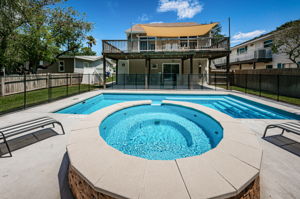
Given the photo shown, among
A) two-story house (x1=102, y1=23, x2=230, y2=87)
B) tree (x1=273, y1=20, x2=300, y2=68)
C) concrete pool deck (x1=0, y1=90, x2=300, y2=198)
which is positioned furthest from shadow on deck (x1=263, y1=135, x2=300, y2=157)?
tree (x1=273, y1=20, x2=300, y2=68)

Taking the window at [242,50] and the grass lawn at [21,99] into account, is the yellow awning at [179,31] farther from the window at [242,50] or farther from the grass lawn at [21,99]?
the window at [242,50]

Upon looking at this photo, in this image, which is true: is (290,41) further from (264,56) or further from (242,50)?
(242,50)

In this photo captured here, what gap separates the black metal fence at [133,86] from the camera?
890cm

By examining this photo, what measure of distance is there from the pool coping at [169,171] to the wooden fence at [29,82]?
6.87 metres

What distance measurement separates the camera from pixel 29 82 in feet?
42.1

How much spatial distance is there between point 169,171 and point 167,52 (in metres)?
12.3

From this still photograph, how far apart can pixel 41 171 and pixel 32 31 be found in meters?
17.9

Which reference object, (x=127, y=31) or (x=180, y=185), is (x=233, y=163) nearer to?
(x=180, y=185)

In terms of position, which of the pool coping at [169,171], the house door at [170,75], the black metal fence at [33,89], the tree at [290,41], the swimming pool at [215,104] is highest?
the tree at [290,41]

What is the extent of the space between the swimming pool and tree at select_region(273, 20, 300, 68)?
9717mm

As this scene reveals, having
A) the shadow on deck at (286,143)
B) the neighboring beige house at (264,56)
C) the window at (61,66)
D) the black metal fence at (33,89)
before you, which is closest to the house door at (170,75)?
the black metal fence at (33,89)

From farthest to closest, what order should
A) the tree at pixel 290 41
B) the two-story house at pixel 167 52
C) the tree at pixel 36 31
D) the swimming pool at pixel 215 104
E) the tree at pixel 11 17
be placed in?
the tree at pixel 290 41 < the two-story house at pixel 167 52 < the tree at pixel 36 31 < the tree at pixel 11 17 < the swimming pool at pixel 215 104

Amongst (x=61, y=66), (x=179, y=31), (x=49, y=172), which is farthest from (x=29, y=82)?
(x=179, y=31)

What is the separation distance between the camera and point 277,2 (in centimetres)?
1917
